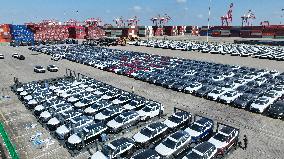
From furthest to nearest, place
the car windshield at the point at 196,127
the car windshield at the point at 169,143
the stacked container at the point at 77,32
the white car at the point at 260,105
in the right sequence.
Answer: the stacked container at the point at 77,32, the white car at the point at 260,105, the car windshield at the point at 196,127, the car windshield at the point at 169,143

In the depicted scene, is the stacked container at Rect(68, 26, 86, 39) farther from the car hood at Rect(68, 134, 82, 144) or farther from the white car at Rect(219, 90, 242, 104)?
the car hood at Rect(68, 134, 82, 144)

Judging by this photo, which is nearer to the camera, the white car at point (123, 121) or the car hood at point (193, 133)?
the car hood at point (193, 133)

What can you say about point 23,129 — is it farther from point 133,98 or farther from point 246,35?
point 246,35

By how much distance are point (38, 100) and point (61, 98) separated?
3.20 m

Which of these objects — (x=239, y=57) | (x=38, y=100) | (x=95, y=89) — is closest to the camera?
(x=38, y=100)

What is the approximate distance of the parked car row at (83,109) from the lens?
24.3m

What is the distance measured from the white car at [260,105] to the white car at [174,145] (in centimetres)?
1260

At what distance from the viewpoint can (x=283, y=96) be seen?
3481cm

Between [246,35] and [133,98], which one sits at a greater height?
[246,35]

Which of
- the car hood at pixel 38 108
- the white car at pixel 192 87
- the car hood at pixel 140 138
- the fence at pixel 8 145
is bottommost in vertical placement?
the fence at pixel 8 145

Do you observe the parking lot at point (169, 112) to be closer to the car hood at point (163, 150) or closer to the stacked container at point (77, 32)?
the car hood at point (163, 150)

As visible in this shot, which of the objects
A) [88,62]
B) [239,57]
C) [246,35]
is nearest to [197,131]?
[88,62]

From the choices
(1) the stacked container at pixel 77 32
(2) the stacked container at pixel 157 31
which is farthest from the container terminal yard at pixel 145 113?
(2) the stacked container at pixel 157 31

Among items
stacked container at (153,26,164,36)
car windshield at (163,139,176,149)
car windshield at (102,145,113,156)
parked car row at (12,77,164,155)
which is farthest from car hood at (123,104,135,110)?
stacked container at (153,26,164,36)
